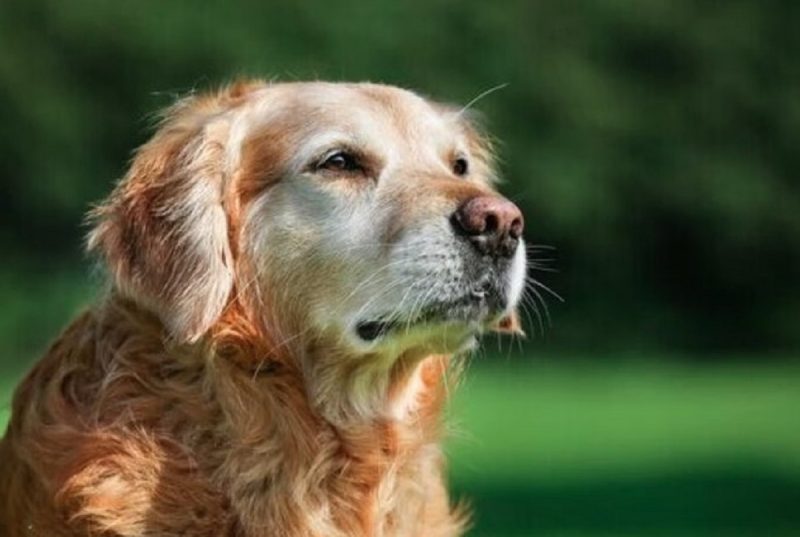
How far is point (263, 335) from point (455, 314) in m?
0.58

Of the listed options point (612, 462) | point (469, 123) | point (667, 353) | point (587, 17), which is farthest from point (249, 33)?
point (469, 123)

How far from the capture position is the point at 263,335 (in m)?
6.43

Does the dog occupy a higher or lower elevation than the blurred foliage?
lower

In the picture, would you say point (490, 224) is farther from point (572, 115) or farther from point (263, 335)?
point (572, 115)

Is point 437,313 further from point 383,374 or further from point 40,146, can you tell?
point 40,146

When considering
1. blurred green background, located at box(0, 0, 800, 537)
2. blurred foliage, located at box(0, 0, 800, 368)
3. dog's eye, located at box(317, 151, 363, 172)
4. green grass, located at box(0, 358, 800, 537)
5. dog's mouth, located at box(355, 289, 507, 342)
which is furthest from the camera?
blurred foliage, located at box(0, 0, 800, 368)

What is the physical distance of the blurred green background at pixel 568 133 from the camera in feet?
94.4

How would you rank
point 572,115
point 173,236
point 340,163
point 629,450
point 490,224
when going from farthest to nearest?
point 572,115
point 629,450
point 340,163
point 173,236
point 490,224

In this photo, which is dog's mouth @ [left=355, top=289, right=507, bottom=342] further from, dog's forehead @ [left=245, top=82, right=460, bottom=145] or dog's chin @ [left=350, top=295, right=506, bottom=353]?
dog's forehead @ [left=245, top=82, right=460, bottom=145]

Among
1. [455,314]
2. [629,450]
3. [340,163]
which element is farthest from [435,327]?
[629,450]

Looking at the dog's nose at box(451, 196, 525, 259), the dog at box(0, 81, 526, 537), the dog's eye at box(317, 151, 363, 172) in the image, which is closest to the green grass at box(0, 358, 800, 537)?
the dog at box(0, 81, 526, 537)

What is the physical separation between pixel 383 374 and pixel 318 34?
2342 centimetres

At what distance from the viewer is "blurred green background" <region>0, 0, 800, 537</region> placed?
94.4 feet

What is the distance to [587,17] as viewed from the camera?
103ft
